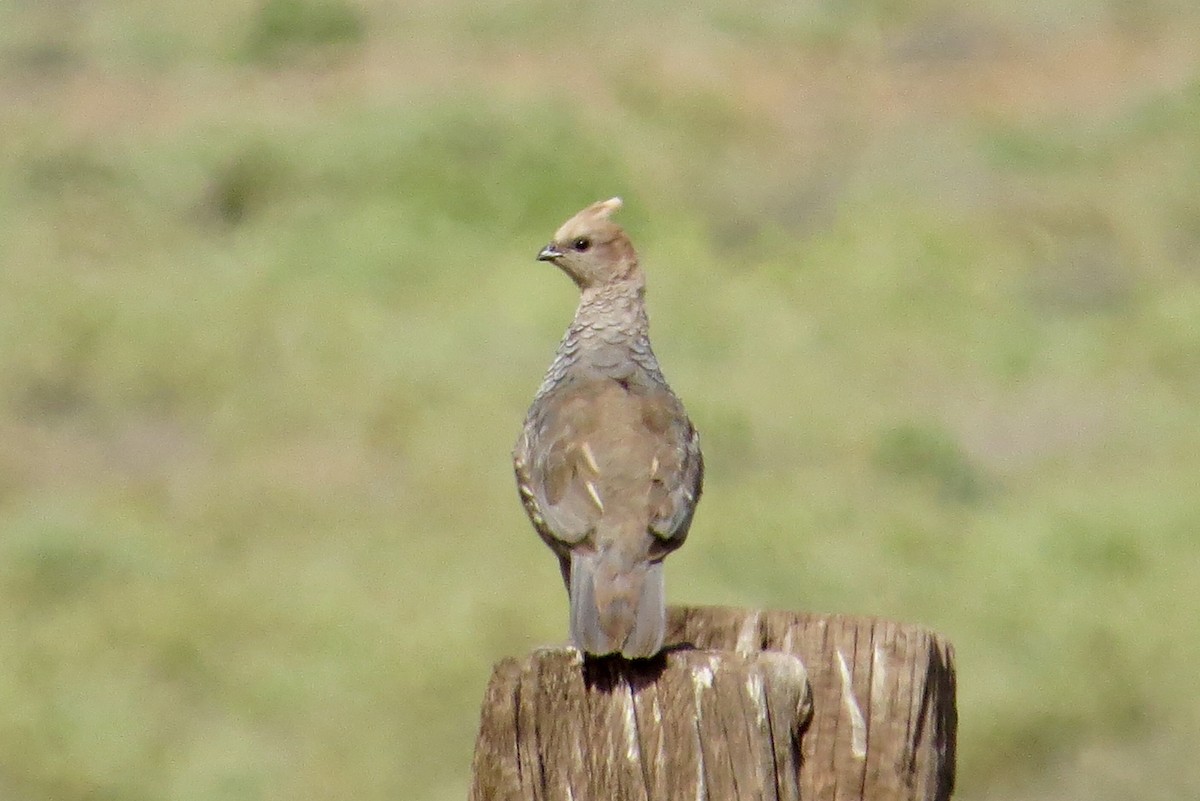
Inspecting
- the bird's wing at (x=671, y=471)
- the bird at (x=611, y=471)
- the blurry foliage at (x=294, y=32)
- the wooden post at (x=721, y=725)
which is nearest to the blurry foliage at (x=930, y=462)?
the bird at (x=611, y=471)

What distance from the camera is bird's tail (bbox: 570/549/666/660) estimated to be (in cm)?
418

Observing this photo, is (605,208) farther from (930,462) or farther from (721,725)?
(930,462)

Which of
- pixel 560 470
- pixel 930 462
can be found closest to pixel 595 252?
pixel 560 470

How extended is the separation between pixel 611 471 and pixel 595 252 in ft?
5.03

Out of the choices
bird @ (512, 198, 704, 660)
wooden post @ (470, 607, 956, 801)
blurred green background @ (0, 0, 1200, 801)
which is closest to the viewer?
wooden post @ (470, 607, 956, 801)

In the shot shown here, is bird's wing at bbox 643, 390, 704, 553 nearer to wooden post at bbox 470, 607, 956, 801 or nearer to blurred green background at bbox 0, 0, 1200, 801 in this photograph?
wooden post at bbox 470, 607, 956, 801

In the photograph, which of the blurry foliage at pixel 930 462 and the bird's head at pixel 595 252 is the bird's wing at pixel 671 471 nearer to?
the bird's head at pixel 595 252

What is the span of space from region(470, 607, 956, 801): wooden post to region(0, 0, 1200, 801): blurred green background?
5549 millimetres

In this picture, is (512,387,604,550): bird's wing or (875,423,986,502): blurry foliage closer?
(512,387,604,550): bird's wing

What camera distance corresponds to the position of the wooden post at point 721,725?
3705mm

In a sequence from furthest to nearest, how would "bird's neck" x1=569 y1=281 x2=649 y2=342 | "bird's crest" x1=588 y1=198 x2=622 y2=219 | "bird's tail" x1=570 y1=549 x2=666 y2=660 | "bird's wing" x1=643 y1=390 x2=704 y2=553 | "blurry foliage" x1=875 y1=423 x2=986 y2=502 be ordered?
"blurry foliage" x1=875 y1=423 x2=986 y2=502 < "bird's crest" x1=588 y1=198 x2=622 y2=219 < "bird's neck" x1=569 y1=281 x2=649 y2=342 < "bird's wing" x1=643 y1=390 x2=704 y2=553 < "bird's tail" x1=570 y1=549 x2=666 y2=660

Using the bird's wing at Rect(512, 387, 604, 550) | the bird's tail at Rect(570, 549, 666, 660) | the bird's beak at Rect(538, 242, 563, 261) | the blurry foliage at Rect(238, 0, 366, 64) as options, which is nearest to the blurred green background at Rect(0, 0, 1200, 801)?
the blurry foliage at Rect(238, 0, 366, 64)

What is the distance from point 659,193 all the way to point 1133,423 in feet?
20.3

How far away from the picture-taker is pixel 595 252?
22.3 feet
